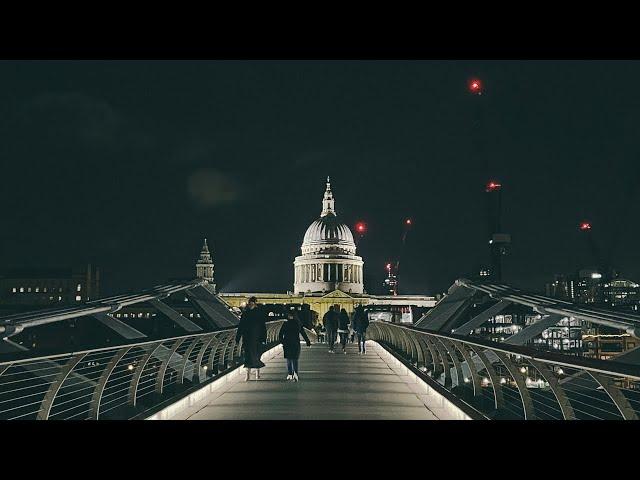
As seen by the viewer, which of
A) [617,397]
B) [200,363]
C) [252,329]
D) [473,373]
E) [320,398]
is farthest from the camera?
[252,329]

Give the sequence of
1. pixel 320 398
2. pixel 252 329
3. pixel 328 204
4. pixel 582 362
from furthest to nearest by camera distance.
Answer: pixel 328 204 → pixel 252 329 → pixel 320 398 → pixel 582 362

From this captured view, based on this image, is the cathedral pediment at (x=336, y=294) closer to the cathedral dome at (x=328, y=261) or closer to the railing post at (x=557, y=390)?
the cathedral dome at (x=328, y=261)

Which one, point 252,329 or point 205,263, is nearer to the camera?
point 252,329

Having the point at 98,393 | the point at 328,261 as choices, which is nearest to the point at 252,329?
the point at 98,393

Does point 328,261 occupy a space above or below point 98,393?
above

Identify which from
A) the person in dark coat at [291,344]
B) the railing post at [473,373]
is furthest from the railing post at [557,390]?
the person in dark coat at [291,344]

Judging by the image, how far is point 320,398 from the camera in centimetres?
1159

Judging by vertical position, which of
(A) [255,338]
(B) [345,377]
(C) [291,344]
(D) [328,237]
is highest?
(D) [328,237]

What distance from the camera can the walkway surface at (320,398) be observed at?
9.80 metres

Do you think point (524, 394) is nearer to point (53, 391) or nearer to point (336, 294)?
point (53, 391)

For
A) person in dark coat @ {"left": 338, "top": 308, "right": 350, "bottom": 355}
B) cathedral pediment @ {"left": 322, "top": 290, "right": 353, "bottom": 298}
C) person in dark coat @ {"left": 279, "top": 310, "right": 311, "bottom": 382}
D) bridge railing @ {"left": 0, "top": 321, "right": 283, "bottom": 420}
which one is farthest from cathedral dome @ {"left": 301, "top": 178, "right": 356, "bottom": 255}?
person in dark coat @ {"left": 279, "top": 310, "right": 311, "bottom": 382}
